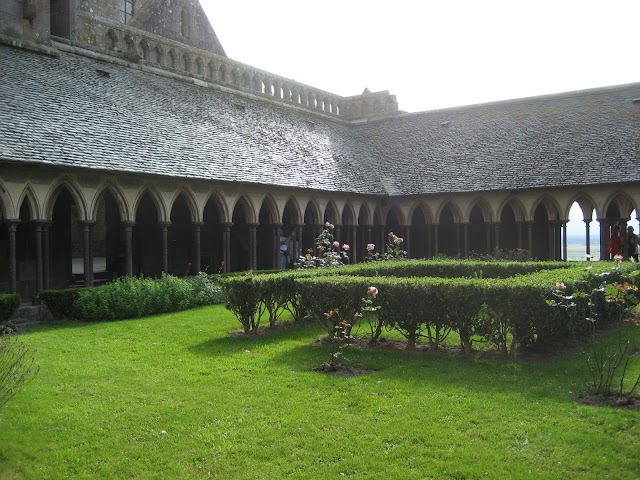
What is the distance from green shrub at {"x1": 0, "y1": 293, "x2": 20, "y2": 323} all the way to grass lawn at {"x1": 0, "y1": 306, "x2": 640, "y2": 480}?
156 inches

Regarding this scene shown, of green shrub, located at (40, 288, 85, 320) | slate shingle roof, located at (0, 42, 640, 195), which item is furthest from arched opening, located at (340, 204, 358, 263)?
green shrub, located at (40, 288, 85, 320)

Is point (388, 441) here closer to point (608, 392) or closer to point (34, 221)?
point (608, 392)

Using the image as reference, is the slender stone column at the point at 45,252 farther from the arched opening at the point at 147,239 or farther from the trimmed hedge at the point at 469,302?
the trimmed hedge at the point at 469,302

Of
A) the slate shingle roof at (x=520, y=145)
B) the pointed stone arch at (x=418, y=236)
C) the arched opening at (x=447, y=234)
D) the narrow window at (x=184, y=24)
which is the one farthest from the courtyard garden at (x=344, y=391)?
the narrow window at (x=184, y=24)

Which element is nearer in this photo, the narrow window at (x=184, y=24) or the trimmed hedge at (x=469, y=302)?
the trimmed hedge at (x=469, y=302)

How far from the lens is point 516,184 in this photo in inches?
893

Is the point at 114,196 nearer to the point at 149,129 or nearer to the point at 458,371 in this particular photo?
the point at 149,129

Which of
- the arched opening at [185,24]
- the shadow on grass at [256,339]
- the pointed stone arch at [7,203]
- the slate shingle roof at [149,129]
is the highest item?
the arched opening at [185,24]

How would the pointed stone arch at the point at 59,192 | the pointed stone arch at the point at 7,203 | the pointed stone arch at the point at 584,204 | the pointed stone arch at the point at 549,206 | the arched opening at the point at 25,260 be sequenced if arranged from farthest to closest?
the pointed stone arch at the point at 549,206 → the pointed stone arch at the point at 584,204 → the arched opening at the point at 25,260 → the pointed stone arch at the point at 59,192 → the pointed stone arch at the point at 7,203

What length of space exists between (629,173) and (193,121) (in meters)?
14.2

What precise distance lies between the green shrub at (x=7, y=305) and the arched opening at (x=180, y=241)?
9241 mm

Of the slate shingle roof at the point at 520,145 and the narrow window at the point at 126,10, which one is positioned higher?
the narrow window at the point at 126,10

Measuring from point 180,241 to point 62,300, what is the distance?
9182 mm

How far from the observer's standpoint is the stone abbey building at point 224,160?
16.1 meters
